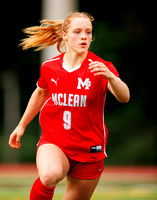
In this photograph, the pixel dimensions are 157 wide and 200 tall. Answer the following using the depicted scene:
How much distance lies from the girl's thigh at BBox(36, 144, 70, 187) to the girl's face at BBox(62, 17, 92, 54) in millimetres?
834

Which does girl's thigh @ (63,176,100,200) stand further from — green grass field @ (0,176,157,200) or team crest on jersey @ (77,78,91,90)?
green grass field @ (0,176,157,200)

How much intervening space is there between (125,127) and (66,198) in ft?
26.1

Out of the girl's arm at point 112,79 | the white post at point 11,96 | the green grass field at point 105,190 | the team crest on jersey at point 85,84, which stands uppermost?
the girl's arm at point 112,79

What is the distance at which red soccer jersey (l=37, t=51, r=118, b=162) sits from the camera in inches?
159

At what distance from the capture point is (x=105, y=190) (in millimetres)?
8070

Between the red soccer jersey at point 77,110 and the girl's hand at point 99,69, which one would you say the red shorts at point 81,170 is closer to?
the red soccer jersey at point 77,110

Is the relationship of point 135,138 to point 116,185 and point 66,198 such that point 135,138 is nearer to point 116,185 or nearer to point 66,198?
point 116,185

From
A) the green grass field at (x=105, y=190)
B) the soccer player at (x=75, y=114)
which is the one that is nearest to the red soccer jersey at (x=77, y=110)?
the soccer player at (x=75, y=114)

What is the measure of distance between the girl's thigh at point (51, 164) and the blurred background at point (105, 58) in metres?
8.41

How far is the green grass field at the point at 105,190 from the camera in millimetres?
7285

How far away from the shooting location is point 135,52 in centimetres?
1495

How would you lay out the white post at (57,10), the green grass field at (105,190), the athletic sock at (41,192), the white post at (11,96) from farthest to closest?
the white post at (11,96) → the white post at (57,10) → the green grass field at (105,190) → the athletic sock at (41,192)

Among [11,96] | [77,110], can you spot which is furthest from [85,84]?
[11,96]

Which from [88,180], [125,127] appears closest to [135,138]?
[125,127]
